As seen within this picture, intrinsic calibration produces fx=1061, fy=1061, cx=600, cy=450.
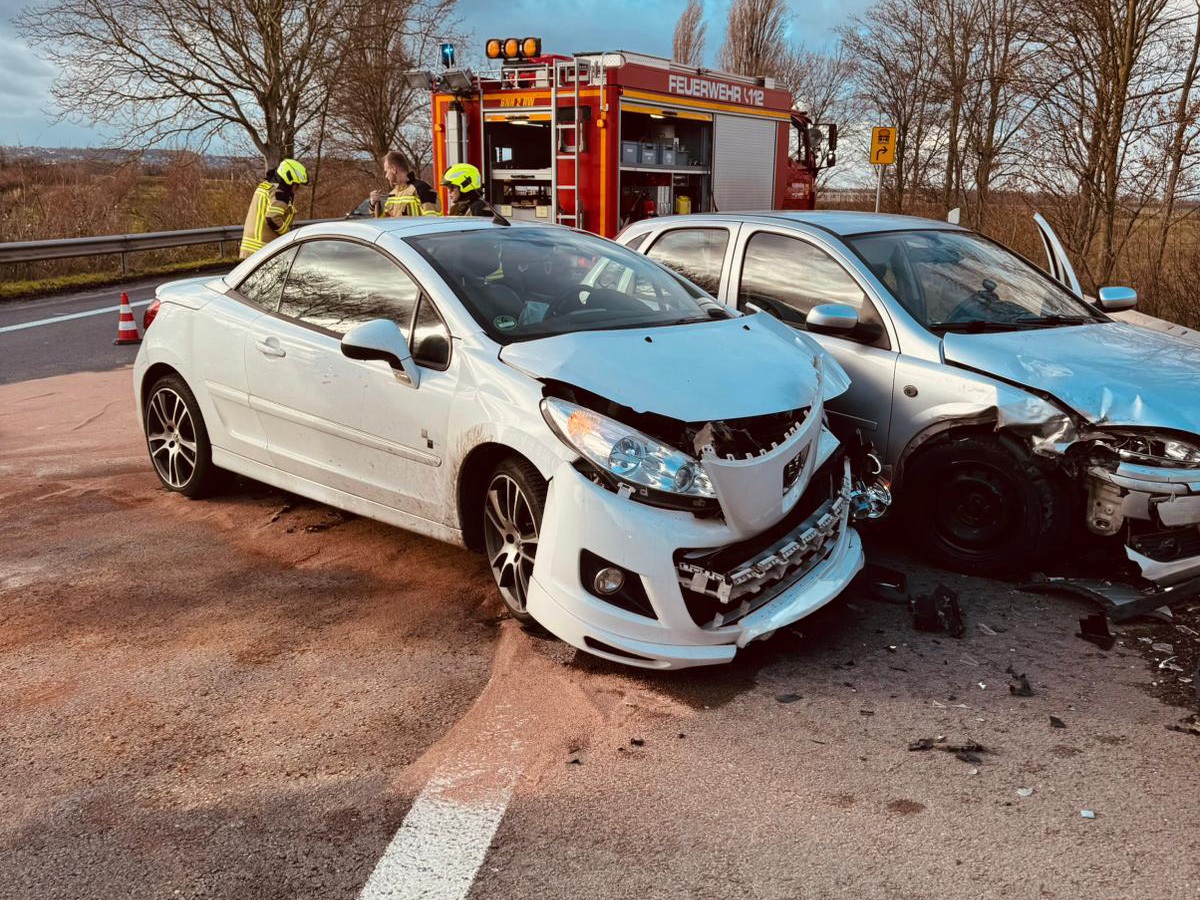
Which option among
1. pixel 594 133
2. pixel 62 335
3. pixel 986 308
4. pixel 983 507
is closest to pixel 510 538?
pixel 983 507

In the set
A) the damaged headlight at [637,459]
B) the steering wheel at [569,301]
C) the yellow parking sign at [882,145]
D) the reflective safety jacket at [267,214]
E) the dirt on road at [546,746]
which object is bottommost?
the dirt on road at [546,746]

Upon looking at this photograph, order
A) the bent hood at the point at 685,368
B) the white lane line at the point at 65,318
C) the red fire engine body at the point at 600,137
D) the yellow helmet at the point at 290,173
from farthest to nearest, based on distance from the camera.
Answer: the white lane line at the point at 65,318 → the red fire engine body at the point at 600,137 → the yellow helmet at the point at 290,173 → the bent hood at the point at 685,368

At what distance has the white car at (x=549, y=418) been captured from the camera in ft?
12.5

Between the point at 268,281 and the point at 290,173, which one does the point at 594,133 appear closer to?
the point at 290,173

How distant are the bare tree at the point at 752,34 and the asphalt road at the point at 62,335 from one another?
107 feet

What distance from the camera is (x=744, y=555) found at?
155 inches

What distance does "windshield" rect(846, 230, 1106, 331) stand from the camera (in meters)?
5.49

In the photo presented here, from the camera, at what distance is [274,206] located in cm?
929

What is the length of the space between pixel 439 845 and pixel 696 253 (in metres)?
4.35

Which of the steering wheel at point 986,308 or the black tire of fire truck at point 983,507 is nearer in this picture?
the black tire of fire truck at point 983,507

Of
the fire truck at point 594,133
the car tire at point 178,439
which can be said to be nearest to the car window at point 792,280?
the car tire at point 178,439

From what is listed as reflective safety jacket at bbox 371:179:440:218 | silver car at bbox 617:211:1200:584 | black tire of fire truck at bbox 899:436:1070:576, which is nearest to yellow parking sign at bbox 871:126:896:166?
reflective safety jacket at bbox 371:179:440:218

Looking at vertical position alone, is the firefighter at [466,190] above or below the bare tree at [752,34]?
below

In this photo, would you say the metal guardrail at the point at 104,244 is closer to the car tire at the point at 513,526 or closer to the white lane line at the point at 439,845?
the car tire at the point at 513,526
